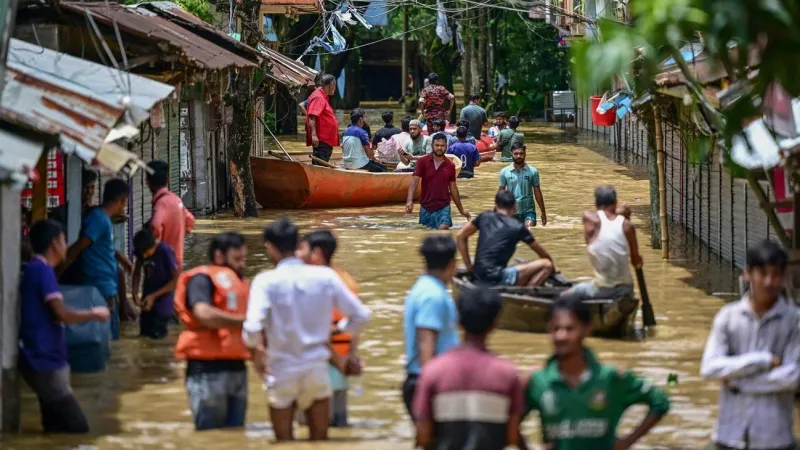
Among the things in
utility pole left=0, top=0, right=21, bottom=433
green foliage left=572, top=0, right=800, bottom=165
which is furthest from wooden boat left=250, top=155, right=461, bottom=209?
green foliage left=572, top=0, right=800, bottom=165

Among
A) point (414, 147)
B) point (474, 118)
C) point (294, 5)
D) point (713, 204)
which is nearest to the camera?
point (713, 204)

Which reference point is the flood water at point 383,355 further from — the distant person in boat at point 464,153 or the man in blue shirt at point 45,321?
the distant person in boat at point 464,153

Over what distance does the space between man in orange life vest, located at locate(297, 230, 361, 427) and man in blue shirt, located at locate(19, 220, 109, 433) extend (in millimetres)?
1468

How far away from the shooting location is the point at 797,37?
20.9 ft

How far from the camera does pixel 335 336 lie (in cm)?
917

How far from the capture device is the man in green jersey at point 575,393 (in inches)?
257

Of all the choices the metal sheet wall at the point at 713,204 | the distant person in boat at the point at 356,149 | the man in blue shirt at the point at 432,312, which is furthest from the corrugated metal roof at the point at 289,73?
the man in blue shirt at the point at 432,312

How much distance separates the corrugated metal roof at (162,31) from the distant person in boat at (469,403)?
6.84 metres

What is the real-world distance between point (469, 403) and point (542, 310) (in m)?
6.72

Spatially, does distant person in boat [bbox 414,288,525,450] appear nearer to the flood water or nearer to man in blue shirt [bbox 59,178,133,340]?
the flood water

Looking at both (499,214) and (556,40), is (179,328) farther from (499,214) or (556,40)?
(556,40)

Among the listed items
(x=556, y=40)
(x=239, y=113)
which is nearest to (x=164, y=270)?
(x=239, y=113)

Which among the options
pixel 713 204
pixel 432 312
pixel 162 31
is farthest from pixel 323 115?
pixel 432 312

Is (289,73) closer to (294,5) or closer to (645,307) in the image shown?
(294,5)
